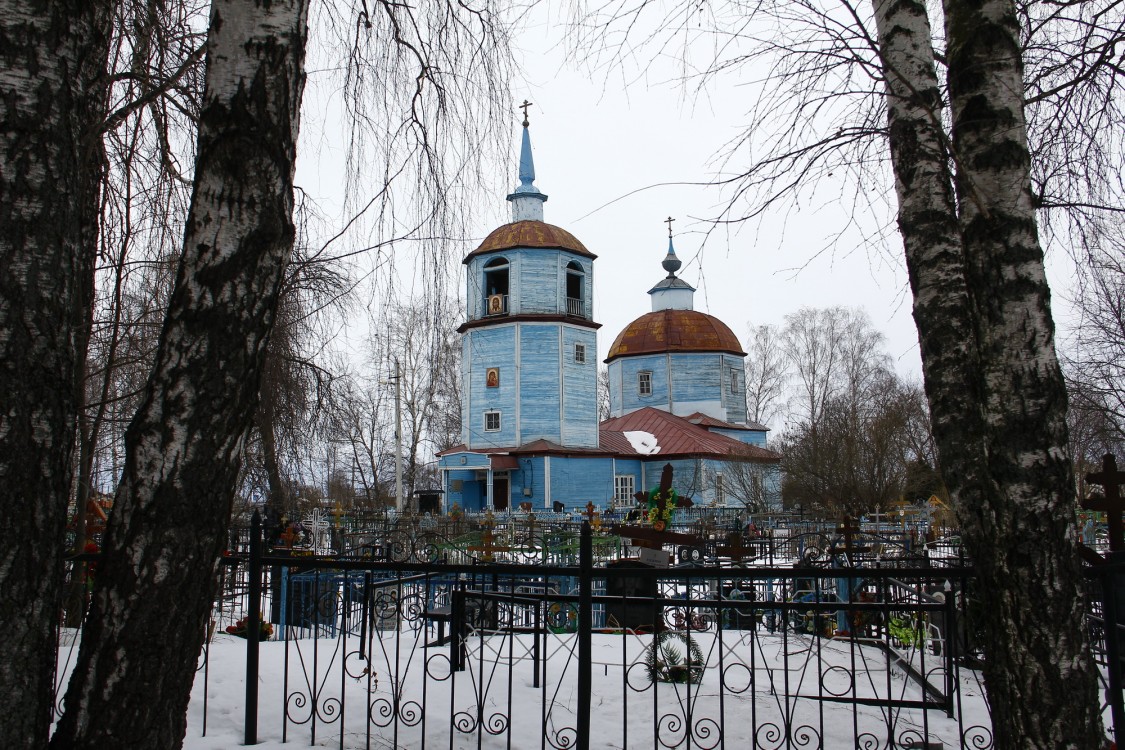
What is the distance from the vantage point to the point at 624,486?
31.7 meters

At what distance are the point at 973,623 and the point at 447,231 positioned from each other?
5610mm

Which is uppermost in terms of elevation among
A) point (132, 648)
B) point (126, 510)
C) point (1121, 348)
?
point (1121, 348)

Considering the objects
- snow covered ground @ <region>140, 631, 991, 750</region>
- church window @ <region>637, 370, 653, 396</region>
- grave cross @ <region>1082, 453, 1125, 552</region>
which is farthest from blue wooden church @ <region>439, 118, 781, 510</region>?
grave cross @ <region>1082, 453, 1125, 552</region>

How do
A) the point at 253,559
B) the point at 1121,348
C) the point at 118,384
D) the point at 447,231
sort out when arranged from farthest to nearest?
the point at 1121,348, the point at 118,384, the point at 253,559, the point at 447,231

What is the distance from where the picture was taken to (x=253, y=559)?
4391mm

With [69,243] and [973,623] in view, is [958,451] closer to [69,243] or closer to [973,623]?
[69,243]

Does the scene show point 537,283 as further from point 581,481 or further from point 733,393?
point 733,393

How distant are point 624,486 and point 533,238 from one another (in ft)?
32.8

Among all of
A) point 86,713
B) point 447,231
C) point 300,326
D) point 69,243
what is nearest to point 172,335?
point 69,243

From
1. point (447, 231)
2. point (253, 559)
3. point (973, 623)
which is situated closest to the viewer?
point (447, 231)

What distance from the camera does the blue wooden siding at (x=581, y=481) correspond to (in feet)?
94.6

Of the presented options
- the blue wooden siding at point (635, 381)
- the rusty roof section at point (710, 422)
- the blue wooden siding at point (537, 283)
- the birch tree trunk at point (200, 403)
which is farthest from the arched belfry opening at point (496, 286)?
the birch tree trunk at point (200, 403)

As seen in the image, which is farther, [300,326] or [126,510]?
[300,326]

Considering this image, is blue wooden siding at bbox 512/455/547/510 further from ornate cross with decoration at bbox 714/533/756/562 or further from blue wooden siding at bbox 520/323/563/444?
ornate cross with decoration at bbox 714/533/756/562
